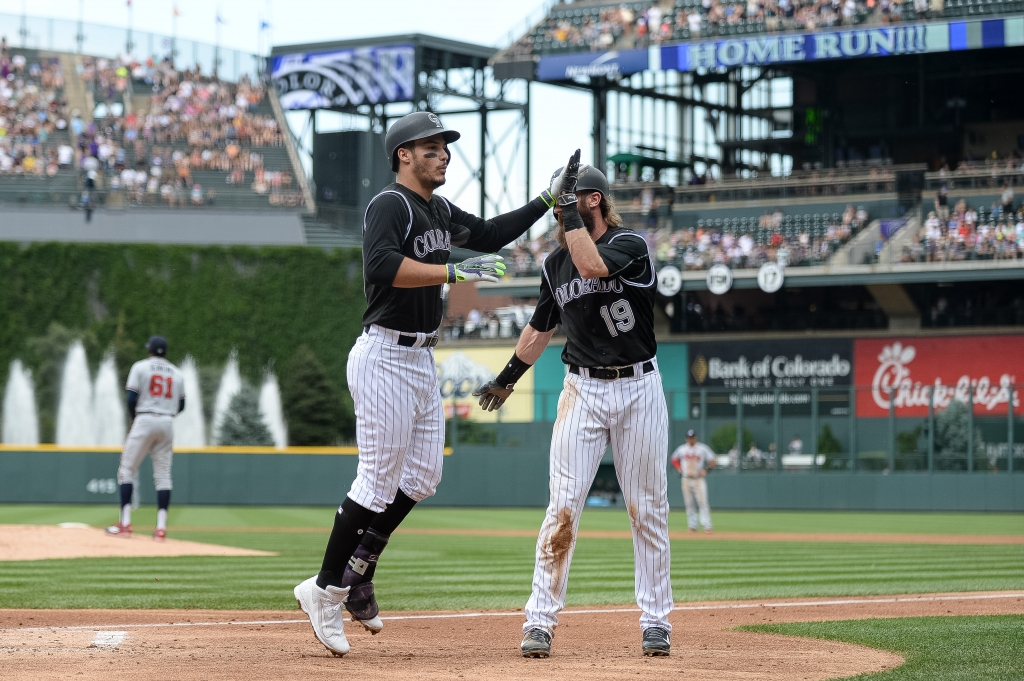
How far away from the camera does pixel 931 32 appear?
32062 mm

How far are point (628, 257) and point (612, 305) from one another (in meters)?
0.25

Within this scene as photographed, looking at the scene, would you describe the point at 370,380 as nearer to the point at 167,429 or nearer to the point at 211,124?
the point at 167,429

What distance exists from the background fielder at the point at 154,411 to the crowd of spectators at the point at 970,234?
73.1ft

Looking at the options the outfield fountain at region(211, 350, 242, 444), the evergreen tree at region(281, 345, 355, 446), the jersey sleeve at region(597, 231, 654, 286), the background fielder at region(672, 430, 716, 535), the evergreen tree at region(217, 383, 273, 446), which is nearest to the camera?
the jersey sleeve at region(597, 231, 654, 286)

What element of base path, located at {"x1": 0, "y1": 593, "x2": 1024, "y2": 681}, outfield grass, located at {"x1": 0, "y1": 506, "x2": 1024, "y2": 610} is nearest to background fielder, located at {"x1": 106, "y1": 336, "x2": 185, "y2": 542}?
outfield grass, located at {"x1": 0, "y1": 506, "x2": 1024, "y2": 610}

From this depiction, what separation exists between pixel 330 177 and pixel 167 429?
35.1 m

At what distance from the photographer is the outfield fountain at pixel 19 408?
113 ft

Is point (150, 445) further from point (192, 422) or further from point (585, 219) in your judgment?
point (192, 422)

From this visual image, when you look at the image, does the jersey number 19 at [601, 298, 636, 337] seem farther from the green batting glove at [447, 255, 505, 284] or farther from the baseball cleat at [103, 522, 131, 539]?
the baseball cleat at [103, 522, 131, 539]

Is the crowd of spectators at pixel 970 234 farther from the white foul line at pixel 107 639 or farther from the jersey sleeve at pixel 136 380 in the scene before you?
the white foul line at pixel 107 639

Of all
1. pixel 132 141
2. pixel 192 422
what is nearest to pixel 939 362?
pixel 192 422

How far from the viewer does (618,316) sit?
5.98 metres

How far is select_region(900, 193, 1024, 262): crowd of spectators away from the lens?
30.2 m

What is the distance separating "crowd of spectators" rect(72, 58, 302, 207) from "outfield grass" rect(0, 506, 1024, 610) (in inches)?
848
